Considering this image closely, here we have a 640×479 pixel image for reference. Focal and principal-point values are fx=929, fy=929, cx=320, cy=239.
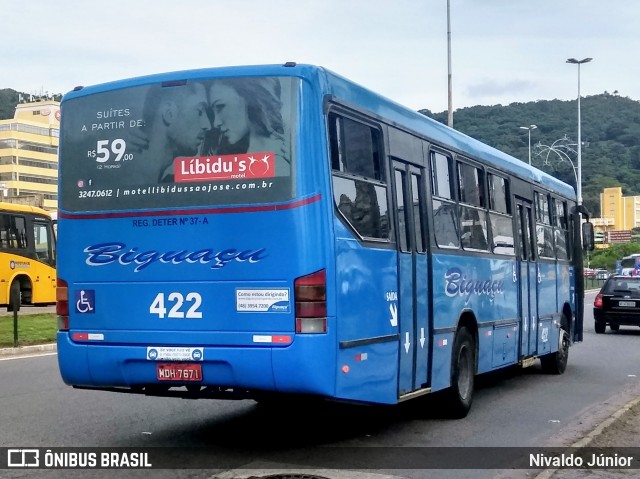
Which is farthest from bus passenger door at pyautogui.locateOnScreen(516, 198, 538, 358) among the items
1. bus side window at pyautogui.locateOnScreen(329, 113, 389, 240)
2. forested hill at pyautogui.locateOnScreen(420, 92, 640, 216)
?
forested hill at pyautogui.locateOnScreen(420, 92, 640, 216)

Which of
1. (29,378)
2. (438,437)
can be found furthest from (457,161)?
(29,378)

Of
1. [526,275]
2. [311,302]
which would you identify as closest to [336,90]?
[311,302]

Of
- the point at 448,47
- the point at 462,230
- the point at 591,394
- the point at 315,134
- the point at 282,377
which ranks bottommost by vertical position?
the point at 591,394

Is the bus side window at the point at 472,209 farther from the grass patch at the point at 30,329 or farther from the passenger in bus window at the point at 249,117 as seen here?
the grass patch at the point at 30,329

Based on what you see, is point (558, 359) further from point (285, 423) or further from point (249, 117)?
point (249, 117)

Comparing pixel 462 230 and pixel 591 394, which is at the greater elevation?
pixel 462 230

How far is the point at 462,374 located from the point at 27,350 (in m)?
9.84

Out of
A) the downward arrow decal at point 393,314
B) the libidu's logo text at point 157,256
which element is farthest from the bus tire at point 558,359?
the libidu's logo text at point 157,256

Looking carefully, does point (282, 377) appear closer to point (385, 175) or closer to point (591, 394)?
point (385, 175)

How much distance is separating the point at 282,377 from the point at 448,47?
2563 cm

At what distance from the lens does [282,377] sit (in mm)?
7219

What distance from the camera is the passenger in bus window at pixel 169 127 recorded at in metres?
7.72

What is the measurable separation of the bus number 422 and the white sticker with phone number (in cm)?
39

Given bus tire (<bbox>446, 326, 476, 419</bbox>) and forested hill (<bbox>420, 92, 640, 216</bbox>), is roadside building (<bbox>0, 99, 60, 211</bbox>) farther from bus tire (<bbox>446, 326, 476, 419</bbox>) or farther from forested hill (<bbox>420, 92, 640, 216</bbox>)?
bus tire (<bbox>446, 326, 476, 419</bbox>)
